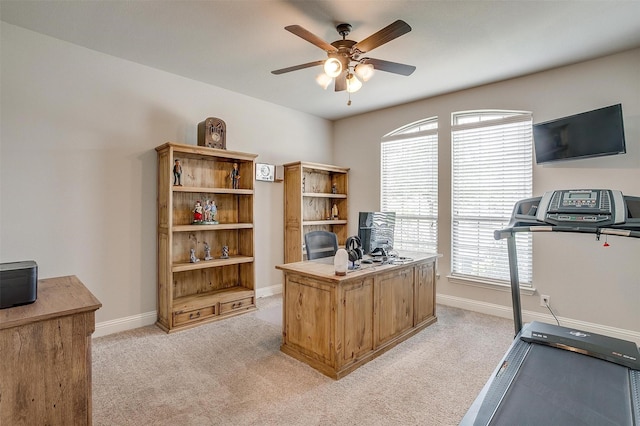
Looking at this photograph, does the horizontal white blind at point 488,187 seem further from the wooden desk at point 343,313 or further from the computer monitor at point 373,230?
the computer monitor at point 373,230

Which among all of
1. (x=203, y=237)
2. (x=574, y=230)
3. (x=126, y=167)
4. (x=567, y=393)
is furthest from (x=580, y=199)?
(x=126, y=167)

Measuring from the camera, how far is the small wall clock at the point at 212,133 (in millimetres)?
3689

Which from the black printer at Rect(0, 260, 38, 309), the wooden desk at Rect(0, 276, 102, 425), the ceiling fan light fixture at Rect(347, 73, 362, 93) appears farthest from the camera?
the ceiling fan light fixture at Rect(347, 73, 362, 93)

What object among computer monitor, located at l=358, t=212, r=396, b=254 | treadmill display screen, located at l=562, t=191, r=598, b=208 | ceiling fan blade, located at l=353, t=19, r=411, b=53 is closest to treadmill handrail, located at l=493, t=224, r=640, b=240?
treadmill display screen, located at l=562, t=191, r=598, b=208

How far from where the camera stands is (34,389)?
1449mm

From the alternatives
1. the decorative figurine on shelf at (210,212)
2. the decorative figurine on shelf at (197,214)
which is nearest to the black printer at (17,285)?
the decorative figurine on shelf at (197,214)

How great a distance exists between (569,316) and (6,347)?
4.56m

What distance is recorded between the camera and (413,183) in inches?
186

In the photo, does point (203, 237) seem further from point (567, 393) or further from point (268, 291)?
point (567, 393)

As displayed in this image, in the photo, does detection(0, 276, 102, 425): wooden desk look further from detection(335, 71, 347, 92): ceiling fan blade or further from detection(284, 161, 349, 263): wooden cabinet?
detection(284, 161, 349, 263): wooden cabinet

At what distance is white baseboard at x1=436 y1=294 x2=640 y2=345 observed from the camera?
3.13 metres

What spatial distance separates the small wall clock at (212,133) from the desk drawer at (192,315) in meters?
1.87

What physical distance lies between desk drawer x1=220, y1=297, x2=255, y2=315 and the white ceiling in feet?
8.85

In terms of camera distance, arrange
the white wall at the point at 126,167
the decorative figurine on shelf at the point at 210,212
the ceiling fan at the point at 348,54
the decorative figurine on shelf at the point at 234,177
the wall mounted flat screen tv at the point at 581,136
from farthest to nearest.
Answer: the decorative figurine on shelf at the point at 234,177 → the decorative figurine on shelf at the point at 210,212 → the wall mounted flat screen tv at the point at 581,136 → the white wall at the point at 126,167 → the ceiling fan at the point at 348,54
